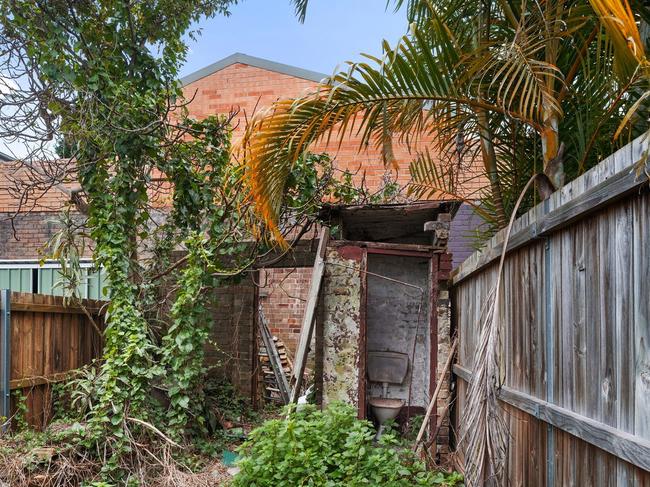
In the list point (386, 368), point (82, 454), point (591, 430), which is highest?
point (591, 430)

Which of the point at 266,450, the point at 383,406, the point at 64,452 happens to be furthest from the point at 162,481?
the point at 383,406

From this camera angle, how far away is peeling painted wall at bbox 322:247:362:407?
6070 mm

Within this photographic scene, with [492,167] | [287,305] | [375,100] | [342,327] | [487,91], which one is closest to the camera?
[375,100]

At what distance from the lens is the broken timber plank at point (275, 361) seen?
9296mm

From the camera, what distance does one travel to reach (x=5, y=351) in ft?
18.4

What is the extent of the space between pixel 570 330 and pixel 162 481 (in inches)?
180

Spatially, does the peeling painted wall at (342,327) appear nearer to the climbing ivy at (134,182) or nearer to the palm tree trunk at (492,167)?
the climbing ivy at (134,182)

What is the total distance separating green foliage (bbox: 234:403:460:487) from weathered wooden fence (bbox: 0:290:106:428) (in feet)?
8.83

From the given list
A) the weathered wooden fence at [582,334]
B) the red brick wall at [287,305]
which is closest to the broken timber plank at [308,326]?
the weathered wooden fence at [582,334]

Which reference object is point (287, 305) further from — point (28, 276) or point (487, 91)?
point (487, 91)

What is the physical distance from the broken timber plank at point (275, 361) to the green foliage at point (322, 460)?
14.1 feet

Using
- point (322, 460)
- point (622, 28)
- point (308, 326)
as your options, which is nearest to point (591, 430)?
point (622, 28)

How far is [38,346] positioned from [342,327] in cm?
334

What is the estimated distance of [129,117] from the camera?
6406mm
